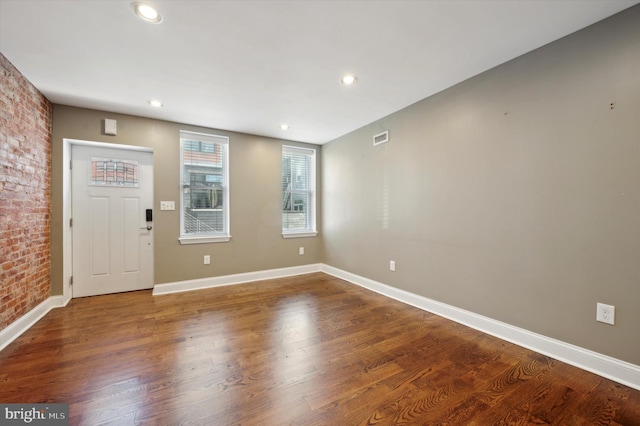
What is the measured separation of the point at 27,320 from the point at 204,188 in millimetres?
2355

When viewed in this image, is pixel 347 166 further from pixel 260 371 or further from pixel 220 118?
pixel 260 371

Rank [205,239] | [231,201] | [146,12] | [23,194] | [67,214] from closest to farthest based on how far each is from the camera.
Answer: [146,12]
[23,194]
[67,214]
[205,239]
[231,201]

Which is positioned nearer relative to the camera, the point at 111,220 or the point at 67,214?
the point at 67,214

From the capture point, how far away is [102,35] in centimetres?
193

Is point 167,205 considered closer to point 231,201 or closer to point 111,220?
point 111,220

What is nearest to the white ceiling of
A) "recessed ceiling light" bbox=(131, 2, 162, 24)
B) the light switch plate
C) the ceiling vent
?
"recessed ceiling light" bbox=(131, 2, 162, 24)

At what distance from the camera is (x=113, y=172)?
359cm

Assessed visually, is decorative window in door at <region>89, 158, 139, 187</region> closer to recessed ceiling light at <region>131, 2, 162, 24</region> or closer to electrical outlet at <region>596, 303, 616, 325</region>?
recessed ceiling light at <region>131, 2, 162, 24</region>

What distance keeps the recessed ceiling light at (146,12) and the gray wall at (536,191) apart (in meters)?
2.68

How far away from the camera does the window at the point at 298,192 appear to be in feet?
15.6

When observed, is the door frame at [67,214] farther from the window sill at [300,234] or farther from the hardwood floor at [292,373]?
the window sill at [300,234]

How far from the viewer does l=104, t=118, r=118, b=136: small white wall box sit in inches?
131

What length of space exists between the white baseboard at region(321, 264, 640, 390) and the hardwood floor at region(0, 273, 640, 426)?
77 mm

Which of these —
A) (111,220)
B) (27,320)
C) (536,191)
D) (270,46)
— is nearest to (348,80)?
(270,46)
